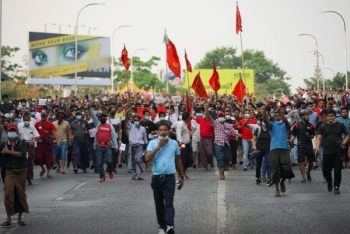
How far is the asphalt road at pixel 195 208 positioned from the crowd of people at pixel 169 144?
511 mm

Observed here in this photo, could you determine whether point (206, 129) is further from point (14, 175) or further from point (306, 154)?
point (14, 175)

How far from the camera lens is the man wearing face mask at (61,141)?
29156 millimetres

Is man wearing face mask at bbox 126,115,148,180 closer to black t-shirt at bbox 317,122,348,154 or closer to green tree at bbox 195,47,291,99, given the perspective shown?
black t-shirt at bbox 317,122,348,154

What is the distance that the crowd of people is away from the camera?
1521cm

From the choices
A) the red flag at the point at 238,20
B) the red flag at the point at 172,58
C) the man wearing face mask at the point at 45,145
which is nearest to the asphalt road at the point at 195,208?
the man wearing face mask at the point at 45,145

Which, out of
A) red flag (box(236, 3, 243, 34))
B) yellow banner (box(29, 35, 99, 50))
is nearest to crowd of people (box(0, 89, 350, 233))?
red flag (box(236, 3, 243, 34))

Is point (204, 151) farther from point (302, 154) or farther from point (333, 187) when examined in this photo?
point (333, 187)

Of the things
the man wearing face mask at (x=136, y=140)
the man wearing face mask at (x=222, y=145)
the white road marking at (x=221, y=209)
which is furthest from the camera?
the man wearing face mask at (x=136, y=140)

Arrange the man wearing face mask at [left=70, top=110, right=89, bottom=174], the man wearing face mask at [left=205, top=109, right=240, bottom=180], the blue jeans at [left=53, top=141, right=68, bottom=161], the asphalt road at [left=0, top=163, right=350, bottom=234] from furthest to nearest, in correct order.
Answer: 1. the man wearing face mask at [left=70, top=110, right=89, bottom=174]
2. the blue jeans at [left=53, top=141, right=68, bottom=161]
3. the man wearing face mask at [left=205, top=109, right=240, bottom=180]
4. the asphalt road at [left=0, top=163, right=350, bottom=234]

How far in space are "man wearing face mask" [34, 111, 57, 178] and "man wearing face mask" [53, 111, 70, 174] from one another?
1.95 feet

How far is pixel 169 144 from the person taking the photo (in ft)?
49.3

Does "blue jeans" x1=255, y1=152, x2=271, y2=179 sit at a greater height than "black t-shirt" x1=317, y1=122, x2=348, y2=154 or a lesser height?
lesser

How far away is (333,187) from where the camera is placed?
73.0 feet

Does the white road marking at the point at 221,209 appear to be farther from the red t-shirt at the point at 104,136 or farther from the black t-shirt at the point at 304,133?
the red t-shirt at the point at 104,136
